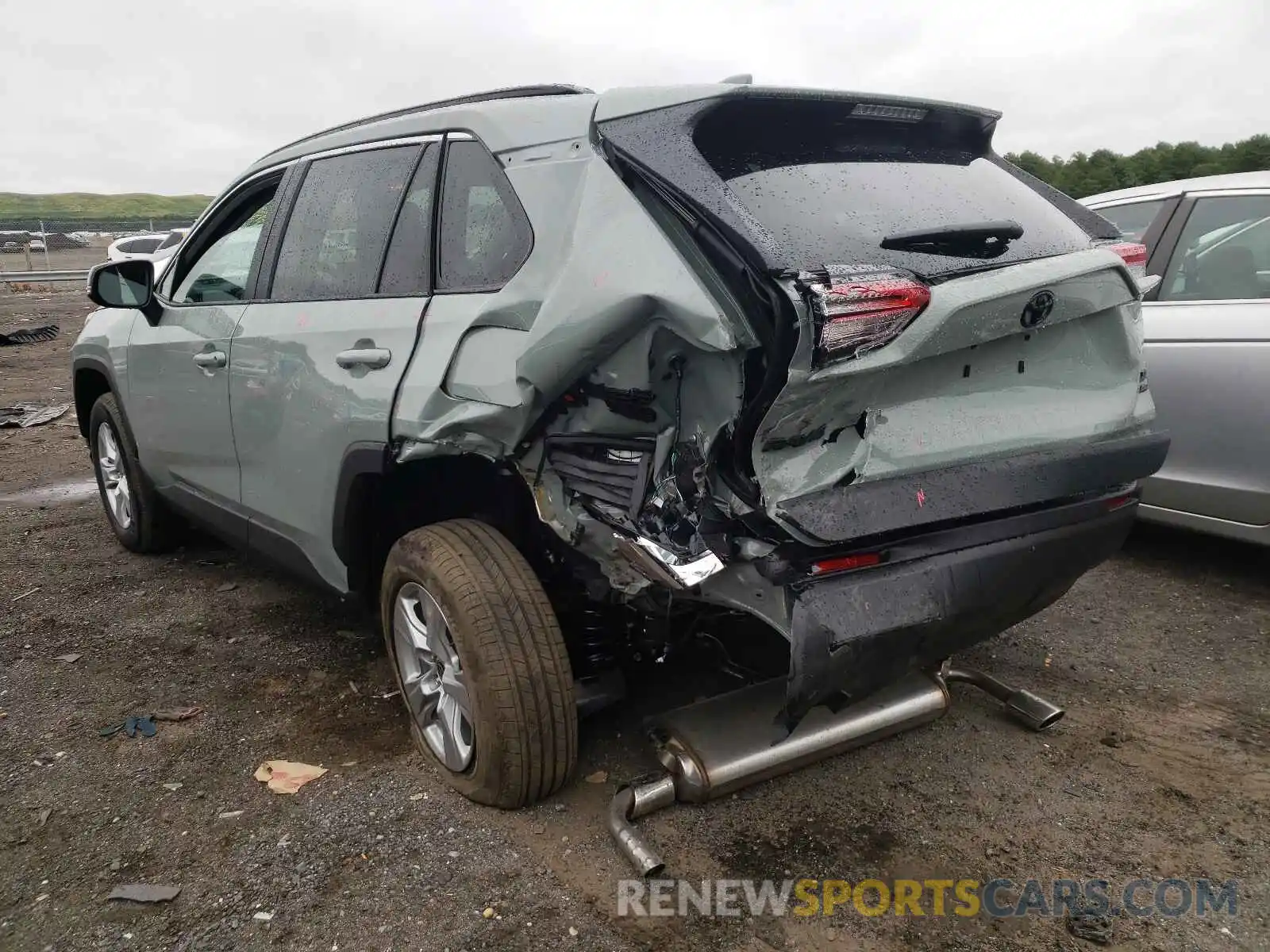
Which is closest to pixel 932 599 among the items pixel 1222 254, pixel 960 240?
pixel 960 240

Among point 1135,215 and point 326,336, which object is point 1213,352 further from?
point 326,336

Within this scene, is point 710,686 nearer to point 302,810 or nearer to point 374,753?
point 374,753

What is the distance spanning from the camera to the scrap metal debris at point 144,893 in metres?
2.22

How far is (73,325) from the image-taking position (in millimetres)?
15531

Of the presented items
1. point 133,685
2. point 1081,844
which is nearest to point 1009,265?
point 1081,844

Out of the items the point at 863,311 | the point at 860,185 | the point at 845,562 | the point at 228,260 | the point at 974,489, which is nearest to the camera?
the point at 863,311

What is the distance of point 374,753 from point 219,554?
2.32 metres

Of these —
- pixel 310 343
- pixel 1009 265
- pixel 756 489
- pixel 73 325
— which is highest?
pixel 1009 265

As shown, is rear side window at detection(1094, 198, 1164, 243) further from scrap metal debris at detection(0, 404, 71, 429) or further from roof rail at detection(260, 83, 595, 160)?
scrap metal debris at detection(0, 404, 71, 429)

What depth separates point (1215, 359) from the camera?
3.72 m

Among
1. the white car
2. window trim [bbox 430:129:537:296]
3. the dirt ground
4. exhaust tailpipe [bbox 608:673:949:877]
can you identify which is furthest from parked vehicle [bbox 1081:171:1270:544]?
the white car

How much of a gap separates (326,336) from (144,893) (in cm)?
159

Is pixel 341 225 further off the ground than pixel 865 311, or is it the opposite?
pixel 341 225

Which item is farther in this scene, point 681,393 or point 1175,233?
point 1175,233
